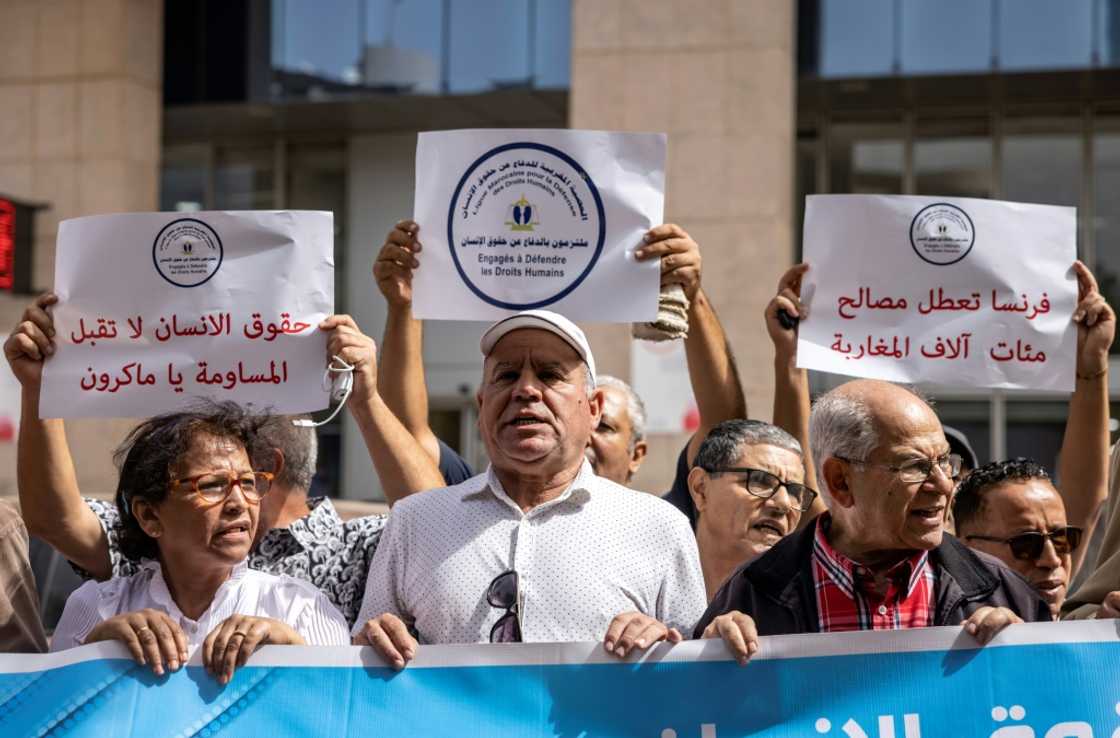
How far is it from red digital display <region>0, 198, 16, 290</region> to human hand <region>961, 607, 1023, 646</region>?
13.9 meters

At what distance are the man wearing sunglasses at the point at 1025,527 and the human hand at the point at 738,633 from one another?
1.28 m

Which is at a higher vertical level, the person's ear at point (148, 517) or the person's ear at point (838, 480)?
the person's ear at point (838, 480)

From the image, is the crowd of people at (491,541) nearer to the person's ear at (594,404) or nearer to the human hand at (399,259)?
the person's ear at (594,404)

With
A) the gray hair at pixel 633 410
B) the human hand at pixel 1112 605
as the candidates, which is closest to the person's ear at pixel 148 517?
the gray hair at pixel 633 410

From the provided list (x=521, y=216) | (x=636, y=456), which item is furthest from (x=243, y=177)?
(x=521, y=216)

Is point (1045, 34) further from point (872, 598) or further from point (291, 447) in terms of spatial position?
point (872, 598)

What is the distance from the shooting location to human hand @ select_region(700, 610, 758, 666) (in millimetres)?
3154

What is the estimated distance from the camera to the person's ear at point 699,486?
4434 mm

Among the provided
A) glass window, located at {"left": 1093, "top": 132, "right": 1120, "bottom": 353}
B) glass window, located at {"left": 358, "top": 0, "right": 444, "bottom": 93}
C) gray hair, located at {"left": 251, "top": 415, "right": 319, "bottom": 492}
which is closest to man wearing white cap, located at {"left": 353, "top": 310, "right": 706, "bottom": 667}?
gray hair, located at {"left": 251, "top": 415, "right": 319, "bottom": 492}

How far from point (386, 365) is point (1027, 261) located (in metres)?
1.84

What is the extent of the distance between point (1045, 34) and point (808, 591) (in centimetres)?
1266

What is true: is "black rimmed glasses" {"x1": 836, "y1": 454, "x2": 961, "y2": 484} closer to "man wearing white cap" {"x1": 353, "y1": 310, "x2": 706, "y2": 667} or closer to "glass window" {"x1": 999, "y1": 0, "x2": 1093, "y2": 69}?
"man wearing white cap" {"x1": 353, "y1": 310, "x2": 706, "y2": 667}

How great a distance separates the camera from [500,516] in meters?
3.58

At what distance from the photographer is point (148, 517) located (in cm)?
347
